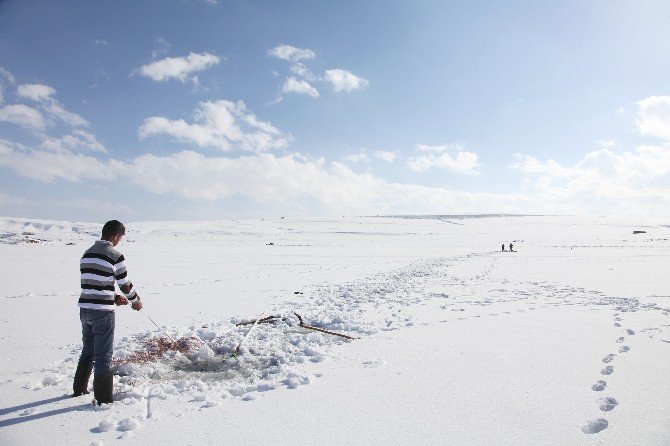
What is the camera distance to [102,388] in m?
4.22

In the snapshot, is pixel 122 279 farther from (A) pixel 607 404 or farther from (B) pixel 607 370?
(B) pixel 607 370

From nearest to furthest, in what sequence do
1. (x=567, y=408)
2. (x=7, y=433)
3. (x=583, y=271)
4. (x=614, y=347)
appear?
(x=7, y=433) < (x=567, y=408) < (x=614, y=347) < (x=583, y=271)

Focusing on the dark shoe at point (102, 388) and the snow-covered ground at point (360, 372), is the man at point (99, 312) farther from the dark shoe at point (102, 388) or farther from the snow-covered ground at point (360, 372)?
the snow-covered ground at point (360, 372)

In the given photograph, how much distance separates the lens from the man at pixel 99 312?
14.0 ft

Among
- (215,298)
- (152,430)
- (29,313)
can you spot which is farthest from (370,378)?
(29,313)

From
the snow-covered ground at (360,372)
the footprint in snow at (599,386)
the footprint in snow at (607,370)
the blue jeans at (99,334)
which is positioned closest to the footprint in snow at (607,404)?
the snow-covered ground at (360,372)

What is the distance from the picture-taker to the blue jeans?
430 centimetres

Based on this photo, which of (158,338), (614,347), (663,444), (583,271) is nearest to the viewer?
(663,444)

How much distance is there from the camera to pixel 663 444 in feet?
11.0

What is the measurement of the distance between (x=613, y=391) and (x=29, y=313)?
1111cm

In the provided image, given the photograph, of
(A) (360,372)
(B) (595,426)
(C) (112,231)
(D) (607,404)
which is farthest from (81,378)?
(D) (607,404)

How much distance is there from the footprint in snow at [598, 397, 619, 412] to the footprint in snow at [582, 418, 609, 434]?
282 millimetres

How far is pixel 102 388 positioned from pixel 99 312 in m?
0.80

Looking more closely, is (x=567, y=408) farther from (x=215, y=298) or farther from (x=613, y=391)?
(x=215, y=298)
